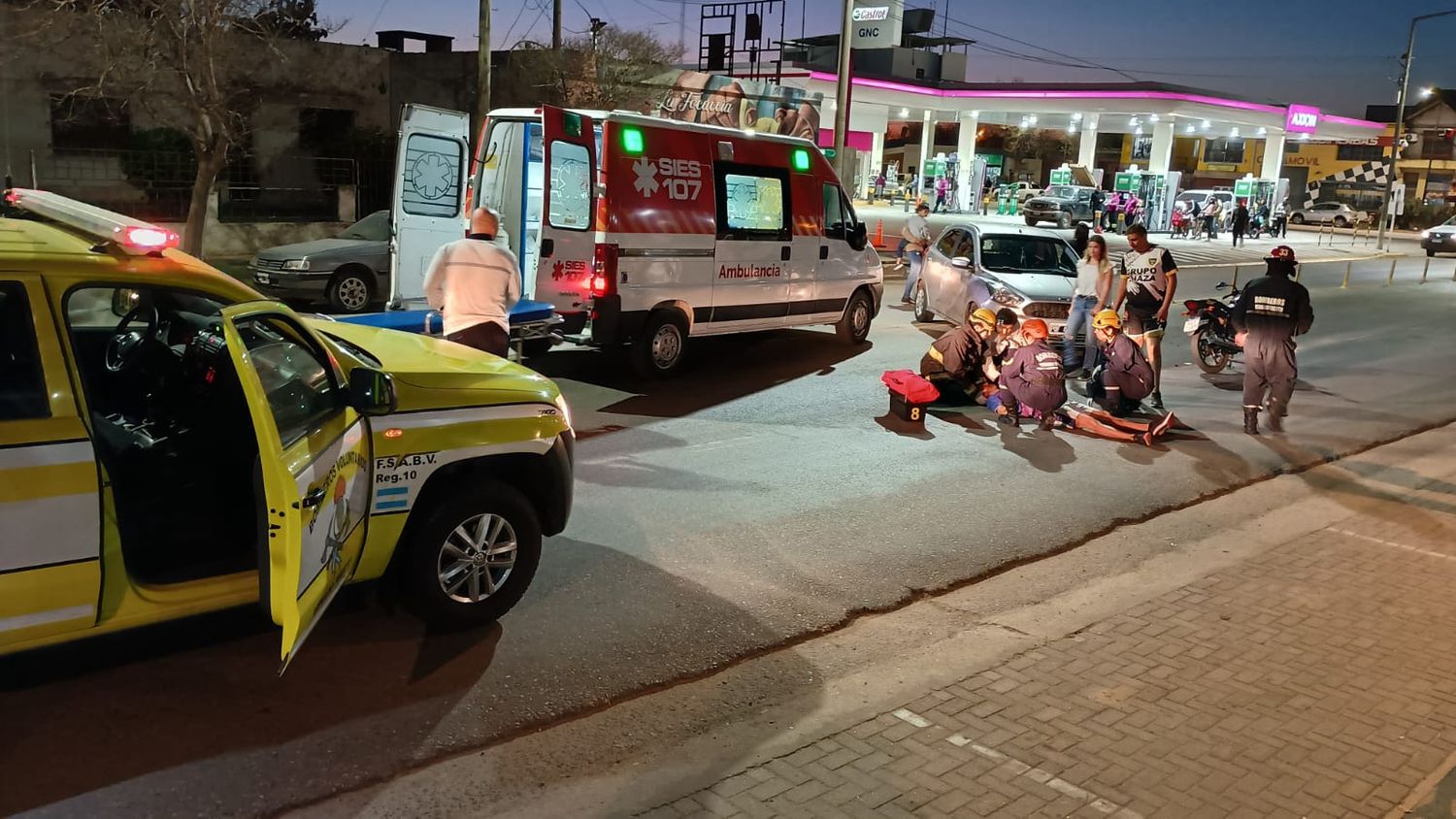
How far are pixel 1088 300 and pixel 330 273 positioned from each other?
31.4 feet

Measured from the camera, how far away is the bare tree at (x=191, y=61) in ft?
50.0

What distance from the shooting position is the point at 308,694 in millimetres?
4383

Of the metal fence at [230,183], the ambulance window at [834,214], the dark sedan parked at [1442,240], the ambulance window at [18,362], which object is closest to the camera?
the ambulance window at [18,362]

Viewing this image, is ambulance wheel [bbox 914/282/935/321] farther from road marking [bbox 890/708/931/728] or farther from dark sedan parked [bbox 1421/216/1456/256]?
dark sedan parked [bbox 1421/216/1456/256]

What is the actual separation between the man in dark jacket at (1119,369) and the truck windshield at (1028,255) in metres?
3.74

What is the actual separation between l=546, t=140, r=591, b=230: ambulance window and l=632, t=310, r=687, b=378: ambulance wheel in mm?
1199

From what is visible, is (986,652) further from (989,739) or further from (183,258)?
(183,258)

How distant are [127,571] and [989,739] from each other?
335cm

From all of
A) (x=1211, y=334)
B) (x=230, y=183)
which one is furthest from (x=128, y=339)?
(x=230, y=183)

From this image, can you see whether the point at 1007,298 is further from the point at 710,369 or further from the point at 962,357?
the point at 710,369

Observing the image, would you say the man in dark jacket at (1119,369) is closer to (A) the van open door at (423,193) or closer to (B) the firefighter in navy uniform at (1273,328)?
(B) the firefighter in navy uniform at (1273,328)

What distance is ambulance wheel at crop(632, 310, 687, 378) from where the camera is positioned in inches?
419

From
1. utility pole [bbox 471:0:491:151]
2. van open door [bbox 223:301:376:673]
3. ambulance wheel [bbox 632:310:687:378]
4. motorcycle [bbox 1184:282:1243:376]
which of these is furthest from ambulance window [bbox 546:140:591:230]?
motorcycle [bbox 1184:282:1243:376]

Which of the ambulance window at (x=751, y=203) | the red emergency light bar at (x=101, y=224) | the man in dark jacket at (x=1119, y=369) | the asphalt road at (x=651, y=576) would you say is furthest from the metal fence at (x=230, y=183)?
the red emergency light bar at (x=101, y=224)
